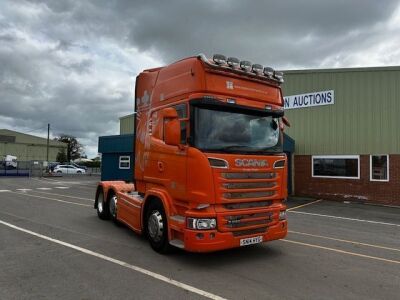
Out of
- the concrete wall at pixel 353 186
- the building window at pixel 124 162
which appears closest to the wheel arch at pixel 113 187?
the concrete wall at pixel 353 186

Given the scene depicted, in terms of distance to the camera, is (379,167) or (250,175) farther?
(379,167)

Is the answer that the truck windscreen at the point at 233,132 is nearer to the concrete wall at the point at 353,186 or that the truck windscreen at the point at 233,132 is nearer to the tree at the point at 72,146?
the concrete wall at the point at 353,186

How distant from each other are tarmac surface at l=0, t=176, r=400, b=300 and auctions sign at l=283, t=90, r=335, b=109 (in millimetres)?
11456

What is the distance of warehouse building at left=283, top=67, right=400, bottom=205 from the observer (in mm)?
19125

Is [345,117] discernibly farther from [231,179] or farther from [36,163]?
[36,163]

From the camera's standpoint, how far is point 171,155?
289 inches

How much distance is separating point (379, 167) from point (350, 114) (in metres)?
3.08

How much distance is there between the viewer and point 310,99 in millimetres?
21984

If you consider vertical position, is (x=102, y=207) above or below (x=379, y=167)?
below

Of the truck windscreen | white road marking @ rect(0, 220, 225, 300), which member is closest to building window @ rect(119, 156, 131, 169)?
white road marking @ rect(0, 220, 225, 300)

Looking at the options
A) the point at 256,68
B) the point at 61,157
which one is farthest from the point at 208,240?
the point at 61,157

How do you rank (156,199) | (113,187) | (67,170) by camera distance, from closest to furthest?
(156,199)
(113,187)
(67,170)

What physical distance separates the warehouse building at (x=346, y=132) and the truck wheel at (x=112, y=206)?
518 inches

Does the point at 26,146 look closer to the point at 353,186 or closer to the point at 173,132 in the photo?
the point at 353,186
